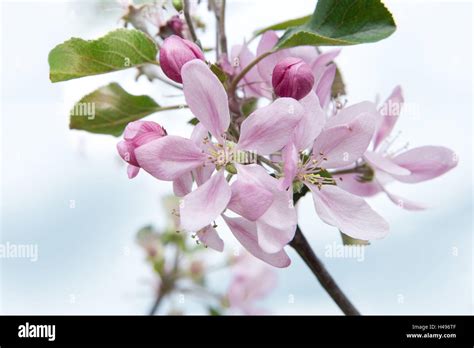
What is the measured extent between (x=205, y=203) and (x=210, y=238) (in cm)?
11

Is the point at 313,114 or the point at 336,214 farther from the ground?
the point at 313,114

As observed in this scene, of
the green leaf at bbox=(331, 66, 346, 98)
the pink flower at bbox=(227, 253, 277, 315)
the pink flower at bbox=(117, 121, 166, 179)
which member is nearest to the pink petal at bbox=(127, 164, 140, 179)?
the pink flower at bbox=(117, 121, 166, 179)

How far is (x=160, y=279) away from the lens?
215cm

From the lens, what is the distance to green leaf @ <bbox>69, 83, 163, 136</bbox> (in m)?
1.25

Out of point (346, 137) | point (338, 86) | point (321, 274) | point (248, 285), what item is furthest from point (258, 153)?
point (248, 285)

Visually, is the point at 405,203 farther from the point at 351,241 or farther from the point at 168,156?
the point at 168,156

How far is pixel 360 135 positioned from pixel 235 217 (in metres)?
0.22

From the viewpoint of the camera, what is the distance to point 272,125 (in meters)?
0.94

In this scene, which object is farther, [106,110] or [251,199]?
[106,110]

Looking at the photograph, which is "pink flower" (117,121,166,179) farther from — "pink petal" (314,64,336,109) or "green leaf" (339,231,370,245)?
"green leaf" (339,231,370,245)
